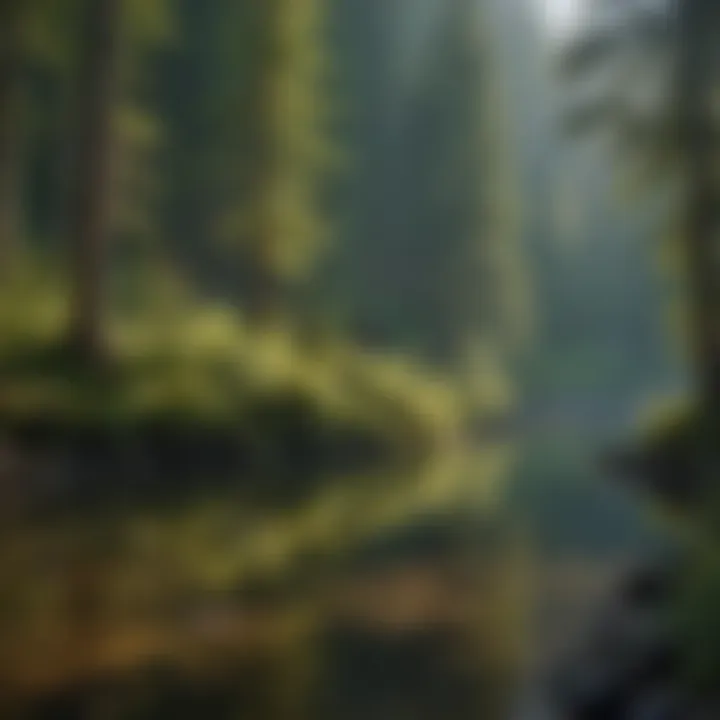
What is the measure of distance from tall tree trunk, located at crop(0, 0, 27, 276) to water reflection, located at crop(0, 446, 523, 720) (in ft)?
5.23

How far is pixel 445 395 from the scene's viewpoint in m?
4.05

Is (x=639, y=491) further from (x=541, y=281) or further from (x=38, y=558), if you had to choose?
(x=38, y=558)

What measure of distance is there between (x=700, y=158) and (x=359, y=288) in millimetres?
1302

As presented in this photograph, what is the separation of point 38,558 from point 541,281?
2072 millimetres

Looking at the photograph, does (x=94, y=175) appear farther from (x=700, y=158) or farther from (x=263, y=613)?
(x=263, y=613)

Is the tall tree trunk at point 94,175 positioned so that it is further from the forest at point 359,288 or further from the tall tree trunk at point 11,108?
the tall tree trunk at point 11,108

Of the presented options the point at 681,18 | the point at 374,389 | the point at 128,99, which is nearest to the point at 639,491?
the point at 374,389

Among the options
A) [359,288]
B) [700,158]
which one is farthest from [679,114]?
[359,288]

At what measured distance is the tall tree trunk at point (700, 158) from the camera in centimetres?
350

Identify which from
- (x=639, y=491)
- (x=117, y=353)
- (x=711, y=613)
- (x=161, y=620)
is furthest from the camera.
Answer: (x=117, y=353)

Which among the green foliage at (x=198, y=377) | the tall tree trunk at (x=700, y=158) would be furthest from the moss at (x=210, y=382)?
the tall tree trunk at (x=700, y=158)

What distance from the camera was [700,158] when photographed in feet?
11.6

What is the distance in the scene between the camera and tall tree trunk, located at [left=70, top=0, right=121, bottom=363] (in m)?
4.23

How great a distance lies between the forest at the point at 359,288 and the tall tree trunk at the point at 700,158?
1 centimetres
